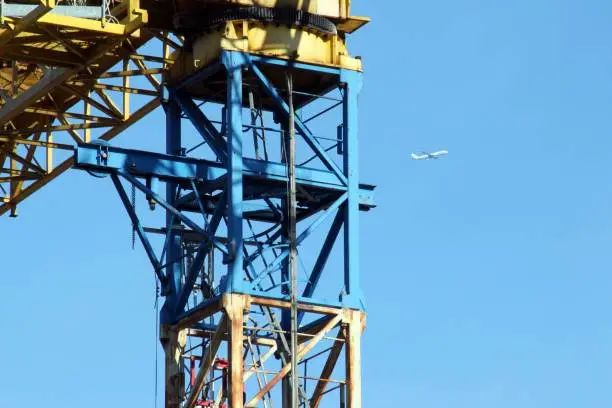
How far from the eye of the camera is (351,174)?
62.5m

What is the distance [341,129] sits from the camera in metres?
62.8

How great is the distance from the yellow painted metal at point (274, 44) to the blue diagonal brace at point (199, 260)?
3.39 metres

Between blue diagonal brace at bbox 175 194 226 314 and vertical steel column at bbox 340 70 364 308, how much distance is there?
9.43 ft

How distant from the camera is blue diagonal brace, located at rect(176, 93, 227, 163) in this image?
62.7m

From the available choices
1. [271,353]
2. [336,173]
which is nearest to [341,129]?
[336,173]

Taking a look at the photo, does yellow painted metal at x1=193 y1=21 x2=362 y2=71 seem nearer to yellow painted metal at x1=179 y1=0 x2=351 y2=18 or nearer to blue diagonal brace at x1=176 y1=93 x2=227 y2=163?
yellow painted metal at x1=179 y1=0 x2=351 y2=18

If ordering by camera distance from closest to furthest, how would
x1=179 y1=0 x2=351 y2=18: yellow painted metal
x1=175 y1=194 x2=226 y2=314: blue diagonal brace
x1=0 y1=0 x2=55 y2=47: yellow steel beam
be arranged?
x1=0 y1=0 x2=55 y2=47: yellow steel beam → x1=175 y1=194 x2=226 y2=314: blue diagonal brace → x1=179 y1=0 x2=351 y2=18: yellow painted metal

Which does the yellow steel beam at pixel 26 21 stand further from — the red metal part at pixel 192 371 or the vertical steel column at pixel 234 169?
the red metal part at pixel 192 371

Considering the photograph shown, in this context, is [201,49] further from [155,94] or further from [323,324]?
[323,324]

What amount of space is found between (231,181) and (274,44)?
339 cm

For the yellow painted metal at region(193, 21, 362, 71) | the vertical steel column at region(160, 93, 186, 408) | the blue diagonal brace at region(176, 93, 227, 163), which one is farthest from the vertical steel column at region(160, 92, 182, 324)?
the yellow painted metal at region(193, 21, 362, 71)

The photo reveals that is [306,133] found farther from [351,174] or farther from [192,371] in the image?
[192,371]

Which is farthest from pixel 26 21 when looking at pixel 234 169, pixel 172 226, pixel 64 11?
pixel 172 226

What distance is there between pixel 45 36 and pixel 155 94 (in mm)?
4025
